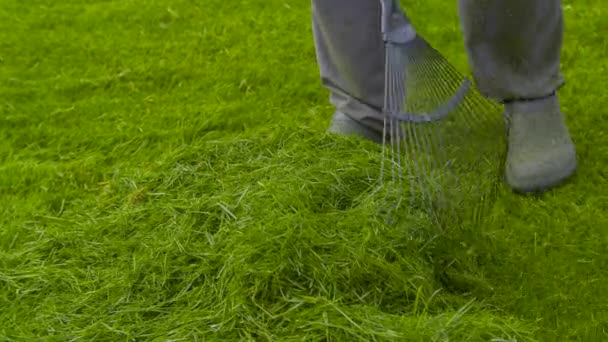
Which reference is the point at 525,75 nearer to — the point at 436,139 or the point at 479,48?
the point at 479,48

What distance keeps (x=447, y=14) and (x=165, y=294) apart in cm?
223

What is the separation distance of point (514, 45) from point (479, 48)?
0.09 m

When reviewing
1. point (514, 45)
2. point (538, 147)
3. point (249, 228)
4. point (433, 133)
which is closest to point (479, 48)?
point (514, 45)

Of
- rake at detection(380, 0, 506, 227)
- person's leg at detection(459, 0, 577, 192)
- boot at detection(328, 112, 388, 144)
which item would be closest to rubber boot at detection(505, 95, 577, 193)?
person's leg at detection(459, 0, 577, 192)

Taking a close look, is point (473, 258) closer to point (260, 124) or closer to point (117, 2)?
point (260, 124)

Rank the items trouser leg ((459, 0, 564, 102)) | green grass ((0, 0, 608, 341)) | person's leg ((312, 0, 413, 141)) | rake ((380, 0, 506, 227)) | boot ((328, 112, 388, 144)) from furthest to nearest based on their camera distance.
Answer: boot ((328, 112, 388, 144))
person's leg ((312, 0, 413, 141))
trouser leg ((459, 0, 564, 102))
rake ((380, 0, 506, 227))
green grass ((0, 0, 608, 341))

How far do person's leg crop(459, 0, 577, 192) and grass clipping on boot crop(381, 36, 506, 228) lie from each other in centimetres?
24

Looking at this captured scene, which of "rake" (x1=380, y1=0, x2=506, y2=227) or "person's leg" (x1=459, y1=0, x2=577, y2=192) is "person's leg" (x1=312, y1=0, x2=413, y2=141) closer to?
"person's leg" (x1=459, y1=0, x2=577, y2=192)

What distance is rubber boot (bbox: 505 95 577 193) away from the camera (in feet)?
7.29

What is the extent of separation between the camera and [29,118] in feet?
9.39

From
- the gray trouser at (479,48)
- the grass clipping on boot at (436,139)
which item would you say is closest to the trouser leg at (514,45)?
the gray trouser at (479,48)

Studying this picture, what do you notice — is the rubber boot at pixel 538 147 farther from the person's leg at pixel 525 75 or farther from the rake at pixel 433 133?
the rake at pixel 433 133

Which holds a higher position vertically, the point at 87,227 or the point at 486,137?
the point at 486,137

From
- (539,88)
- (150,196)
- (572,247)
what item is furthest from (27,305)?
(539,88)
